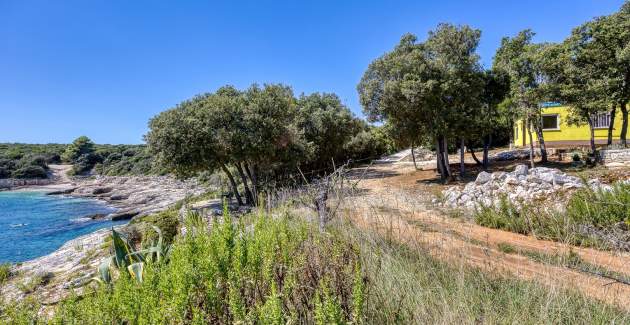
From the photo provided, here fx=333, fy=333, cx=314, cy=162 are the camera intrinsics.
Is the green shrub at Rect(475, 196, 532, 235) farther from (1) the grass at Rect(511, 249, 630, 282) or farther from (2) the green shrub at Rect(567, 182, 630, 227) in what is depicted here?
(1) the grass at Rect(511, 249, 630, 282)

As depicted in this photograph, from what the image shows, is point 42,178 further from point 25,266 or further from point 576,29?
point 576,29

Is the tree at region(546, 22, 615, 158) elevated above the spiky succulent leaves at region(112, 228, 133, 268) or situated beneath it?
elevated above

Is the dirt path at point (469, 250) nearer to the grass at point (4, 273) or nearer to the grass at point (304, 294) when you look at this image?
the grass at point (304, 294)

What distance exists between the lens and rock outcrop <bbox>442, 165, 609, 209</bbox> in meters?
8.95

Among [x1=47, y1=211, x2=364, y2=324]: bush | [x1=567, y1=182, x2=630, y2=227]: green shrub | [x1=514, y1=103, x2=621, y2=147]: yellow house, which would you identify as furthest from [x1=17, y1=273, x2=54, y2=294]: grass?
[x1=514, y1=103, x2=621, y2=147]: yellow house

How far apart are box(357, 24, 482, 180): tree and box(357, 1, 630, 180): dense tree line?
36 mm

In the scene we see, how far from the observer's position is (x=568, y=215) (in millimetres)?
5211

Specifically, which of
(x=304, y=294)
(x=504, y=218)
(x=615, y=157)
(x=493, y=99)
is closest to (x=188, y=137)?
(x=504, y=218)

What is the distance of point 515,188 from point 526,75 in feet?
25.6

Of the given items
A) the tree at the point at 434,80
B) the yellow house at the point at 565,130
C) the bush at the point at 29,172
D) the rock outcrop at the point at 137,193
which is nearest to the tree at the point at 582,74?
the yellow house at the point at 565,130

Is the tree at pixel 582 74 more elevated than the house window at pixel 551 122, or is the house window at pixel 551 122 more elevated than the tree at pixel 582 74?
the tree at pixel 582 74

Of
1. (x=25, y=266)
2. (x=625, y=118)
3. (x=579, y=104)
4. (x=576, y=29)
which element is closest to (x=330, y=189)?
(x=25, y=266)

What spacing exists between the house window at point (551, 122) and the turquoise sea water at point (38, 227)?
2685 centimetres

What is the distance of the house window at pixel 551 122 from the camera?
2169cm
